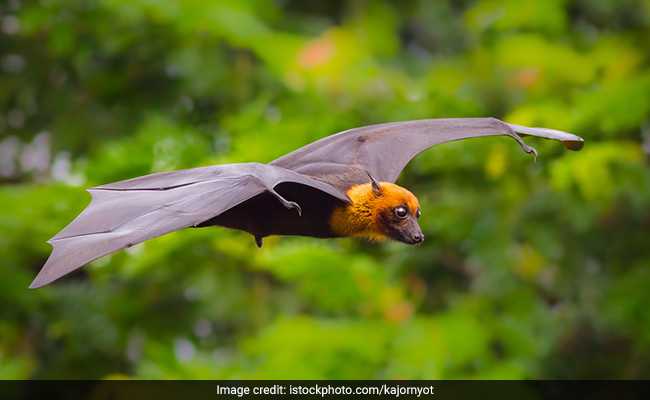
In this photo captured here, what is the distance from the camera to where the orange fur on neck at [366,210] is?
300cm

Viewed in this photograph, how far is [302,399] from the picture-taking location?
6.33 m

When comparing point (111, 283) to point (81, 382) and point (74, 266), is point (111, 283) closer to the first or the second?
point (81, 382)

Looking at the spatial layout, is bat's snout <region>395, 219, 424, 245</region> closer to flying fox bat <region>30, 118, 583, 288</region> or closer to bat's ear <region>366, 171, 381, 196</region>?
flying fox bat <region>30, 118, 583, 288</region>

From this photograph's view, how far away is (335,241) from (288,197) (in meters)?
4.80

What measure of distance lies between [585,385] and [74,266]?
6.15 m

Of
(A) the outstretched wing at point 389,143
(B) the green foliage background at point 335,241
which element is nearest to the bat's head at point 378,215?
(A) the outstretched wing at point 389,143

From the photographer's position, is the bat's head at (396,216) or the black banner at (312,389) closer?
the bat's head at (396,216)

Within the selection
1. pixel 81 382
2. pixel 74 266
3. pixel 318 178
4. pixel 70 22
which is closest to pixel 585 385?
pixel 81 382

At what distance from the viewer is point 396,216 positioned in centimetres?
303

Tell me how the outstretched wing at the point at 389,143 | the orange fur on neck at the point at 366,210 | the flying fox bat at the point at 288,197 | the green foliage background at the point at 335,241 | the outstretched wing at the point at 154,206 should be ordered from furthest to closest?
the green foliage background at the point at 335,241 < the outstretched wing at the point at 389,143 < the orange fur on neck at the point at 366,210 < the flying fox bat at the point at 288,197 < the outstretched wing at the point at 154,206

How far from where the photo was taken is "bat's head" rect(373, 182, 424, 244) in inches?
119

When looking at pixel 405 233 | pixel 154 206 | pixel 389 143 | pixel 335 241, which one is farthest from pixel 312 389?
pixel 154 206

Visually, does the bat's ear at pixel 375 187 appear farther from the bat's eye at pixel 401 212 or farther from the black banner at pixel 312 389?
the black banner at pixel 312 389

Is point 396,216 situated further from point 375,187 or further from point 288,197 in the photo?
point 288,197
